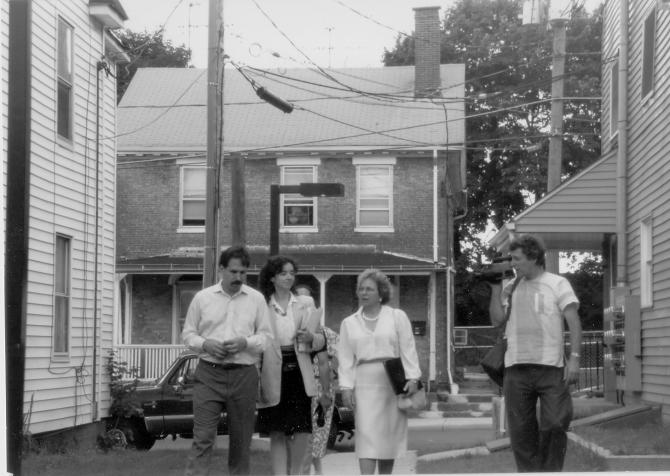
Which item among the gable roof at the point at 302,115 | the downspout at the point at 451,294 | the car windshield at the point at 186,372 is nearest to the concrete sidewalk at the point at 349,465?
the car windshield at the point at 186,372

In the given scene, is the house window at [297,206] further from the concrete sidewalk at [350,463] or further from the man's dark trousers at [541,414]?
the man's dark trousers at [541,414]

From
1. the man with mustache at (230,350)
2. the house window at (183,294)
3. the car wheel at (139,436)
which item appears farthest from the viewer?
the house window at (183,294)

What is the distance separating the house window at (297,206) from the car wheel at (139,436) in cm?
1139

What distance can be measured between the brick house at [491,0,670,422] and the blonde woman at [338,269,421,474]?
6.49 meters

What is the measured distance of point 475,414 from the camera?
24234 millimetres

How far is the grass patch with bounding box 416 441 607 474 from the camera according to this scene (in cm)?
1045

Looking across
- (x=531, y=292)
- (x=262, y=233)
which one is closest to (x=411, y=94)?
(x=262, y=233)

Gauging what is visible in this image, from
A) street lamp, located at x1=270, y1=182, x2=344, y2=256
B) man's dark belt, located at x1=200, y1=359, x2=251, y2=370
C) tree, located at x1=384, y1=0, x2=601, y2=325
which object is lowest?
man's dark belt, located at x1=200, y1=359, x2=251, y2=370

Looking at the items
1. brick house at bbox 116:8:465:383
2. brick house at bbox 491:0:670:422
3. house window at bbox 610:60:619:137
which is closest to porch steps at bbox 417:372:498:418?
brick house at bbox 116:8:465:383

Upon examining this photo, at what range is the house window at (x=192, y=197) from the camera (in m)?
28.4

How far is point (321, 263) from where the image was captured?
2669cm

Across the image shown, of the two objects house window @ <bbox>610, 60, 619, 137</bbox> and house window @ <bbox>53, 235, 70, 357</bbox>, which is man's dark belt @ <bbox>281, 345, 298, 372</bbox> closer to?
house window @ <bbox>53, 235, 70, 357</bbox>

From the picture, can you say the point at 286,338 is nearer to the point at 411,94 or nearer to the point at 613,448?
the point at 613,448

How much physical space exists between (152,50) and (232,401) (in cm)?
1388
